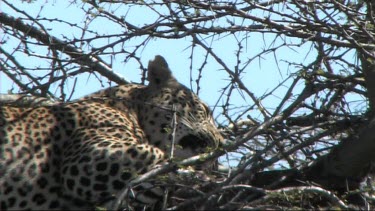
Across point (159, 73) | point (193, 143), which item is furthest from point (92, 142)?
point (159, 73)

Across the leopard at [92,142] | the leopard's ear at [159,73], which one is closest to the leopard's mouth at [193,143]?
the leopard at [92,142]

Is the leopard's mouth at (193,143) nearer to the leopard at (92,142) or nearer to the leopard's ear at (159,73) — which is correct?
the leopard at (92,142)

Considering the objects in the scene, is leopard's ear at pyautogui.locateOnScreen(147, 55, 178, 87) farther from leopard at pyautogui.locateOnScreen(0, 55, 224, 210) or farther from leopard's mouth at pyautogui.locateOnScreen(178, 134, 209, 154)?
leopard's mouth at pyautogui.locateOnScreen(178, 134, 209, 154)

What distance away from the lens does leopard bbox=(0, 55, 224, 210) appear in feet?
20.5

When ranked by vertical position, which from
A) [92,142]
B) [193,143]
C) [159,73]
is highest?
[159,73]

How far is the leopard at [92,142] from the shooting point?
626cm

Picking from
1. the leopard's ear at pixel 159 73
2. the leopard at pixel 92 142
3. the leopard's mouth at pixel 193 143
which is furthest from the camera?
the leopard's ear at pixel 159 73

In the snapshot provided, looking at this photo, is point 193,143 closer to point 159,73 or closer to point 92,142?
point 159,73

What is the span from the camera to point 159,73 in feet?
25.0

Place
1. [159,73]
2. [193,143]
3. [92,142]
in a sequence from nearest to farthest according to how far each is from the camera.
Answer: [92,142]
[193,143]
[159,73]

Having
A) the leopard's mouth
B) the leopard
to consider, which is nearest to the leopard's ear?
the leopard

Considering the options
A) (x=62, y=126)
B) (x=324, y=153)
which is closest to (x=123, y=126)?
(x=62, y=126)

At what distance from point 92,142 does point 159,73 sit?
1296 millimetres

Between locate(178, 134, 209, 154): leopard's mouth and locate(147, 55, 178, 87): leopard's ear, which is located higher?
locate(147, 55, 178, 87): leopard's ear
